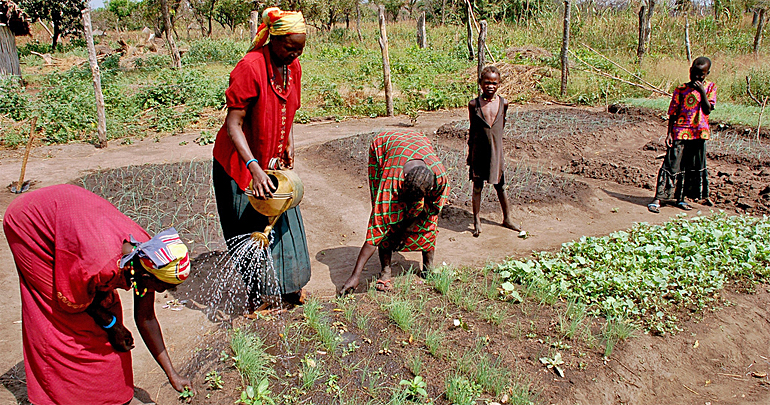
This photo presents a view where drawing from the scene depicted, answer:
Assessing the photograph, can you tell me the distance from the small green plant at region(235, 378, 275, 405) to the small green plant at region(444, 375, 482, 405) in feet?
2.85

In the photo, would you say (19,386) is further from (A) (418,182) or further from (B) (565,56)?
(B) (565,56)

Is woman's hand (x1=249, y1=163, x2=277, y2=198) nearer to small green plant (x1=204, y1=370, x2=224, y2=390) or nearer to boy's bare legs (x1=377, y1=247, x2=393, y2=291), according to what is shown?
small green plant (x1=204, y1=370, x2=224, y2=390)

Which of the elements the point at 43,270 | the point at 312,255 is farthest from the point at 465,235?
the point at 43,270

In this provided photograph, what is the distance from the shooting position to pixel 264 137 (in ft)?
9.79

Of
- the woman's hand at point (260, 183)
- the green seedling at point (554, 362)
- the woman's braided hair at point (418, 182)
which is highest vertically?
the woman's hand at point (260, 183)

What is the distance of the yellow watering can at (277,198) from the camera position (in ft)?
9.05

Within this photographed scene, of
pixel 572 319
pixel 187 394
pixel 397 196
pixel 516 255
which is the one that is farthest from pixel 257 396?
pixel 516 255

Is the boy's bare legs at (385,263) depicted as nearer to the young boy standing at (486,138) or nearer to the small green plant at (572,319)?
the small green plant at (572,319)

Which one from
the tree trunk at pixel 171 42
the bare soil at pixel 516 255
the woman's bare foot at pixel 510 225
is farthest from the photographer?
the tree trunk at pixel 171 42

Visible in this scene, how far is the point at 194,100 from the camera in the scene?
10312 mm

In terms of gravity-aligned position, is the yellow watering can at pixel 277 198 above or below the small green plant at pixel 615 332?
above

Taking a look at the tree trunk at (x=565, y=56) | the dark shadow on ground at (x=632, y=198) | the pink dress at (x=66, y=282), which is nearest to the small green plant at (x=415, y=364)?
the pink dress at (x=66, y=282)

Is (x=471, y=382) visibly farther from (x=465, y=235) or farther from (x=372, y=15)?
(x=372, y=15)

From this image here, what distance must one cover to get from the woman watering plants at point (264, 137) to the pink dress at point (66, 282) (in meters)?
0.85
